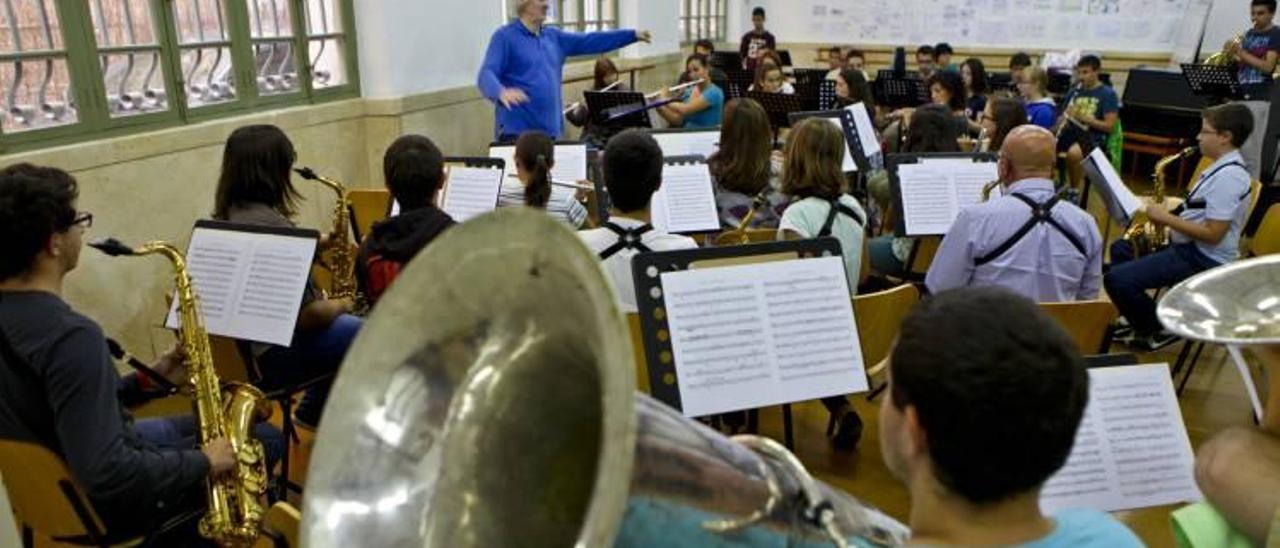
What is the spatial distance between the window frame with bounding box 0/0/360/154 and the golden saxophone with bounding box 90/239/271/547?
163 centimetres

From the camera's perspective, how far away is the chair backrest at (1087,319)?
250 centimetres

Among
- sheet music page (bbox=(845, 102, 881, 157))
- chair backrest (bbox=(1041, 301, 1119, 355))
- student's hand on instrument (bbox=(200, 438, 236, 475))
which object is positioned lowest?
student's hand on instrument (bbox=(200, 438, 236, 475))

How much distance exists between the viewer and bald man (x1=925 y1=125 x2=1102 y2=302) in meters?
2.79

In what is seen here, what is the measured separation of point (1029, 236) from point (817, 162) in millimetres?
837

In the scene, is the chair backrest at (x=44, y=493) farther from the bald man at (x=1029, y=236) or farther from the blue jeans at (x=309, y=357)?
the bald man at (x=1029, y=236)

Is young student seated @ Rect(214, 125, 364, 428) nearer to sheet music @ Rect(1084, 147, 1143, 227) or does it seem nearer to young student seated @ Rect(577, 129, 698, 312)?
young student seated @ Rect(577, 129, 698, 312)

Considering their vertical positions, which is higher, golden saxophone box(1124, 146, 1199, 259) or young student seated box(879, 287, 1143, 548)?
young student seated box(879, 287, 1143, 548)

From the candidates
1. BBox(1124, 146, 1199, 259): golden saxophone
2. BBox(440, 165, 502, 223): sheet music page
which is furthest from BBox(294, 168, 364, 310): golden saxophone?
BBox(1124, 146, 1199, 259): golden saxophone

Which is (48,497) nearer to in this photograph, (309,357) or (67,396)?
(67,396)

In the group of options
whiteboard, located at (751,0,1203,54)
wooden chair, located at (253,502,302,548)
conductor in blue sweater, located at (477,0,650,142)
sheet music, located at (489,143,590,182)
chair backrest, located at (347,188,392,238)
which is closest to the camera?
wooden chair, located at (253,502,302,548)

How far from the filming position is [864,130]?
16.7ft

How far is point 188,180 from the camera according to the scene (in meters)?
4.12

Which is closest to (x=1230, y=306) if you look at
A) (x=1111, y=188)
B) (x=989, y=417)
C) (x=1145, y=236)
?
(x=989, y=417)

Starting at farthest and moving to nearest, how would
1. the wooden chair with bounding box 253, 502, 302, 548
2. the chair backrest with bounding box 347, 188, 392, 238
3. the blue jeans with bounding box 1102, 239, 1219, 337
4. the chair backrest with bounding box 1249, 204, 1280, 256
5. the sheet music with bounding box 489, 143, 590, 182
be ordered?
the sheet music with bounding box 489, 143, 590, 182, the chair backrest with bounding box 347, 188, 392, 238, the blue jeans with bounding box 1102, 239, 1219, 337, the chair backrest with bounding box 1249, 204, 1280, 256, the wooden chair with bounding box 253, 502, 302, 548
